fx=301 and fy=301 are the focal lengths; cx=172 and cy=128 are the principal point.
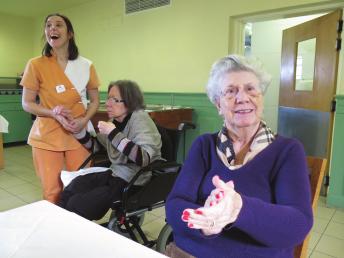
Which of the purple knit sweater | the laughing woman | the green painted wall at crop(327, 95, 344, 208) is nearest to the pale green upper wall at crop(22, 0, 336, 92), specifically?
the green painted wall at crop(327, 95, 344, 208)

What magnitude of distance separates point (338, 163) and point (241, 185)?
2.14 m

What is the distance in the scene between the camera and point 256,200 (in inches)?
31.2

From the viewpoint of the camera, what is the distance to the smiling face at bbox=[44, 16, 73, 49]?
5.49 ft

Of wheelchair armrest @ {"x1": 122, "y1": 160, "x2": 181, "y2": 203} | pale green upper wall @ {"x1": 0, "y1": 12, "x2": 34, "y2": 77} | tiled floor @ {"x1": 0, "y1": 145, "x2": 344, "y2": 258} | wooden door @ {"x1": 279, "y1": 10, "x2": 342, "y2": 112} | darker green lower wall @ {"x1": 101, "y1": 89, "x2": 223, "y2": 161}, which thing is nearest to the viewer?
wheelchair armrest @ {"x1": 122, "y1": 160, "x2": 181, "y2": 203}

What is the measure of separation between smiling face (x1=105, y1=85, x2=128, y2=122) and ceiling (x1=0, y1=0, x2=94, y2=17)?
3480 millimetres

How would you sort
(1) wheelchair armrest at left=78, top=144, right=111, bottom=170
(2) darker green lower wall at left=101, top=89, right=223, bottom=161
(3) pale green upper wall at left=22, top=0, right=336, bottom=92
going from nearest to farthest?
(1) wheelchair armrest at left=78, top=144, right=111, bottom=170, (3) pale green upper wall at left=22, top=0, right=336, bottom=92, (2) darker green lower wall at left=101, top=89, right=223, bottom=161

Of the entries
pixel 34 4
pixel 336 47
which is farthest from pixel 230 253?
pixel 34 4

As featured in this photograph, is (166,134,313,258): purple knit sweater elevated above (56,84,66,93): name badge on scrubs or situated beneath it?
situated beneath

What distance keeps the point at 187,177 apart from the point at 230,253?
0.26 metres

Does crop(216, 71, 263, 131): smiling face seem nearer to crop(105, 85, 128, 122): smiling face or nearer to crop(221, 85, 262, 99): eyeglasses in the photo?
crop(221, 85, 262, 99): eyeglasses

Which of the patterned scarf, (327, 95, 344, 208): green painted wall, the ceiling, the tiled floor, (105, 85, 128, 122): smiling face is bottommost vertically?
the tiled floor

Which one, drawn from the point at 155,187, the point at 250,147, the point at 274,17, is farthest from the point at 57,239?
the point at 274,17

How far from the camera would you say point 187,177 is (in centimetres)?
99

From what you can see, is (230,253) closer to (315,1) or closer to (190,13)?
(315,1)
